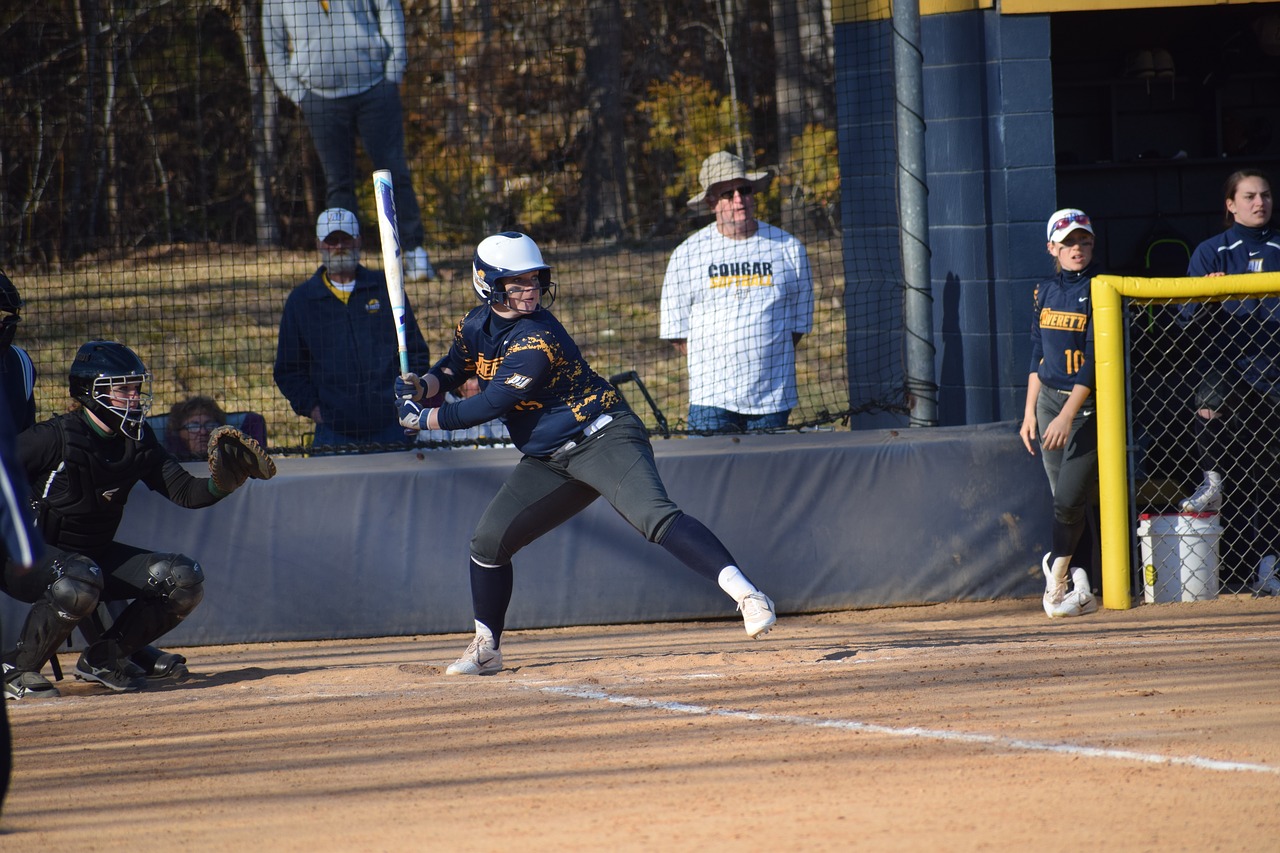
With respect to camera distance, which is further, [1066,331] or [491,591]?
[1066,331]

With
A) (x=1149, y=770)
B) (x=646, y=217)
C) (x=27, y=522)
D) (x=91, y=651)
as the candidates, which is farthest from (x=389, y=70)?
(x=1149, y=770)

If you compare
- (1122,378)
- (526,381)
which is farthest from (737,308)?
(526,381)

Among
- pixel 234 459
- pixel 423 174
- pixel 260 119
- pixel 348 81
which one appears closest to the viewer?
pixel 234 459

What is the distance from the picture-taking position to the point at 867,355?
8.10 meters

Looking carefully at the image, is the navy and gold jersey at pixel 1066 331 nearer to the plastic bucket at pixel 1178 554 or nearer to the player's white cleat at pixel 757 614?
the plastic bucket at pixel 1178 554

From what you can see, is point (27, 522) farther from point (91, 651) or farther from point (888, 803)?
point (91, 651)

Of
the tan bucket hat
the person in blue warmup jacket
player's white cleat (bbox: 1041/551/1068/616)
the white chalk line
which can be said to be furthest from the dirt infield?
the tan bucket hat

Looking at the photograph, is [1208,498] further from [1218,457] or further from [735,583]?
[735,583]

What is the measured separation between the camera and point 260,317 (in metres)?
11.4

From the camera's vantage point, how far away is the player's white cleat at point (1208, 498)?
692cm

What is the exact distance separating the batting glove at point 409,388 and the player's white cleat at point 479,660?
1035mm

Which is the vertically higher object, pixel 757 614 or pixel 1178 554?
pixel 757 614

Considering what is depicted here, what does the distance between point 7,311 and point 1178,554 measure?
5.60 meters

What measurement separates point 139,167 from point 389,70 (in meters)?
4.95
